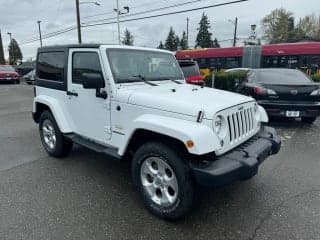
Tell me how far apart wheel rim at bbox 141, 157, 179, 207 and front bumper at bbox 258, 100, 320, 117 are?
468cm

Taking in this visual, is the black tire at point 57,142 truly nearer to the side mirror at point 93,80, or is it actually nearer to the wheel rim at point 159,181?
the side mirror at point 93,80

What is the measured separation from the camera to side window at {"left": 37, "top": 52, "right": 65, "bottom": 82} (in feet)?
14.9

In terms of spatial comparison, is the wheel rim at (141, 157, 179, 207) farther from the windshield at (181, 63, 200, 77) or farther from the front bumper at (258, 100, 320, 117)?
the windshield at (181, 63, 200, 77)

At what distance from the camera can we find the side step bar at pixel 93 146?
12.0 ft

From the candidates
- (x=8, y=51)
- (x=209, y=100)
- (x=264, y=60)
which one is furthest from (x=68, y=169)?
(x=8, y=51)

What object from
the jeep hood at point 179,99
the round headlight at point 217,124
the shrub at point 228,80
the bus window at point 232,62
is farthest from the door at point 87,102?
the bus window at point 232,62

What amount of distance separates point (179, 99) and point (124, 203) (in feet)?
4.58

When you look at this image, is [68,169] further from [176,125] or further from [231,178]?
[231,178]

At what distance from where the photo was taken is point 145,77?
4.03 m

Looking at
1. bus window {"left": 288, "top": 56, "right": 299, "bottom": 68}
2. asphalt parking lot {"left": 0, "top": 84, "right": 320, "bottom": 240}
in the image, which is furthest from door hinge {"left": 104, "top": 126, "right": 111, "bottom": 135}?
bus window {"left": 288, "top": 56, "right": 299, "bottom": 68}

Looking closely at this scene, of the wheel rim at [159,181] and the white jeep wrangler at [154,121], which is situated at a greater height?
the white jeep wrangler at [154,121]

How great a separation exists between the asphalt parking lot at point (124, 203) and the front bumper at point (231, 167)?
1.94 feet

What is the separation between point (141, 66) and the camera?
13.4 feet

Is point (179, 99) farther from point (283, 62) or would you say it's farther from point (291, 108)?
point (283, 62)
